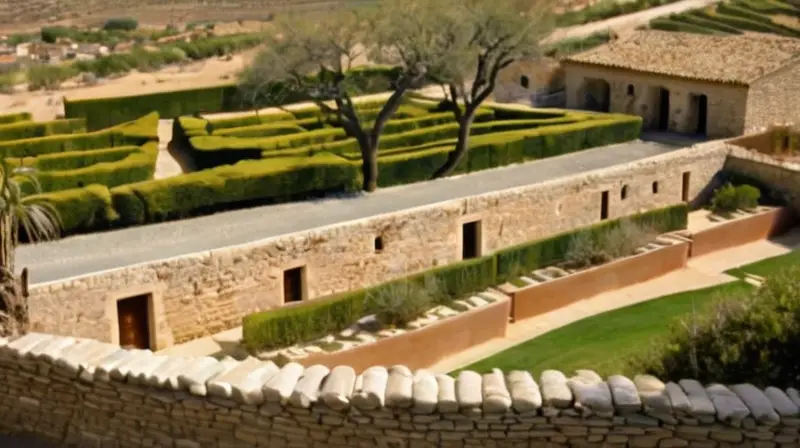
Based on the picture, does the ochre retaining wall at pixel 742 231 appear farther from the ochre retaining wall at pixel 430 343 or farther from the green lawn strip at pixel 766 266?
the ochre retaining wall at pixel 430 343

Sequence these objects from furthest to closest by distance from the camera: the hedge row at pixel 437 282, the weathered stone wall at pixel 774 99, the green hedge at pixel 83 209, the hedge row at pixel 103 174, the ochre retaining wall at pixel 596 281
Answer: the weathered stone wall at pixel 774 99
the hedge row at pixel 103 174
the ochre retaining wall at pixel 596 281
the green hedge at pixel 83 209
the hedge row at pixel 437 282

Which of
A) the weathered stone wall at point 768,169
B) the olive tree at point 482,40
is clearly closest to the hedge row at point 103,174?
the olive tree at point 482,40

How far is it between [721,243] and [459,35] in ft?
29.3

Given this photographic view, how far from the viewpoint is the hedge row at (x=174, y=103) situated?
33469 mm

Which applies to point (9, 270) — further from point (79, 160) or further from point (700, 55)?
point (700, 55)

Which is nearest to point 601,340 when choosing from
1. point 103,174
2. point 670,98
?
point 103,174

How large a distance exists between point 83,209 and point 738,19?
36.4 metres

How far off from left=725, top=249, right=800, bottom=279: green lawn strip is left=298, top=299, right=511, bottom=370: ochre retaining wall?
712cm

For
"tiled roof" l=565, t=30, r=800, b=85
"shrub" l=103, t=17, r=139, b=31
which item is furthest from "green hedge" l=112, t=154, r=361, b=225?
"shrub" l=103, t=17, r=139, b=31

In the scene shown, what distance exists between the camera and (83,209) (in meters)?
22.4

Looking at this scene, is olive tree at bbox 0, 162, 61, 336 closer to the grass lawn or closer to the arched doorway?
the grass lawn

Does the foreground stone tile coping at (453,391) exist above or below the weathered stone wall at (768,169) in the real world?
above

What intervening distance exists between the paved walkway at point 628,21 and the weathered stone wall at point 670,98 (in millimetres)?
8051

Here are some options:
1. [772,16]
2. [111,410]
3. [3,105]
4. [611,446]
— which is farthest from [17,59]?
[611,446]
